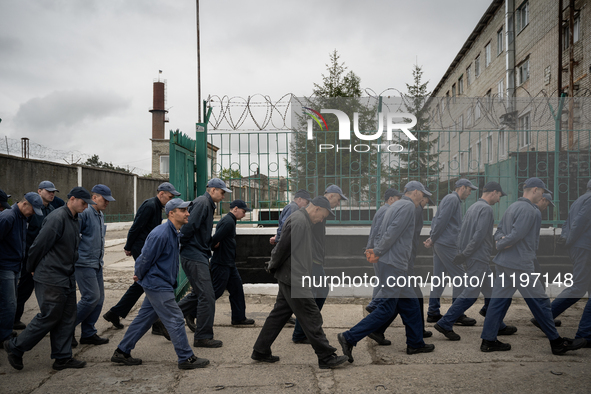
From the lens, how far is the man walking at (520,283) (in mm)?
4617

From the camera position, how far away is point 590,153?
7.62 meters

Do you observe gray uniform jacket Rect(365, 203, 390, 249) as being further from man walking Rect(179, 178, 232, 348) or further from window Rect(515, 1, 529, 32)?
window Rect(515, 1, 529, 32)

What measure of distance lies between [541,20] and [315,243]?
1960cm

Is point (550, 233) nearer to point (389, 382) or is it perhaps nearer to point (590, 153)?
point (590, 153)

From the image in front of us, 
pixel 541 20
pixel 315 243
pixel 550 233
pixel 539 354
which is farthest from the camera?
pixel 541 20

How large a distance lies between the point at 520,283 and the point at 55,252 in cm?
463

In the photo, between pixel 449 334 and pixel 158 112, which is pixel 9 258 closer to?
pixel 449 334

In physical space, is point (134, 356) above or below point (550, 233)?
below

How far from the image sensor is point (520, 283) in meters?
4.68

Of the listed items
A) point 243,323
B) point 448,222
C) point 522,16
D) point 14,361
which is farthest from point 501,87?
point 14,361

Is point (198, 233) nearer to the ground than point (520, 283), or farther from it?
farther from it

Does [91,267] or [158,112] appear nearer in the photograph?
[91,267]

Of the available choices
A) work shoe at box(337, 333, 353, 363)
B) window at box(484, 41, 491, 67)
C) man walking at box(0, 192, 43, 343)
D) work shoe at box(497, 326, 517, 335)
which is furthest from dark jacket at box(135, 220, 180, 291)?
window at box(484, 41, 491, 67)

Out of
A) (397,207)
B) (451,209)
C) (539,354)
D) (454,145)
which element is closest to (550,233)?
(454,145)
